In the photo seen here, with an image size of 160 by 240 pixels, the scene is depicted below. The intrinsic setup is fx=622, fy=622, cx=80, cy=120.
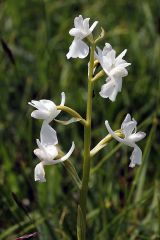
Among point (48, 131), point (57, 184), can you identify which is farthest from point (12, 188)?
point (48, 131)

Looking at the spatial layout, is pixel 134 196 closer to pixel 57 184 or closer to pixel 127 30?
pixel 57 184

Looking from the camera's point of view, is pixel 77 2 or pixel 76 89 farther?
pixel 77 2

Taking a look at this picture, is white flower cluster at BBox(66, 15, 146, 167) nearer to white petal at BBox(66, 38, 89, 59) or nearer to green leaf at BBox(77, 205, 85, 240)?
white petal at BBox(66, 38, 89, 59)

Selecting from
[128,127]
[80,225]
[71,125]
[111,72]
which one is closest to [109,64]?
[111,72]

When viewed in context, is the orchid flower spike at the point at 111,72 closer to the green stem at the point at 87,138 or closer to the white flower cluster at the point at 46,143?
the green stem at the point at 87,138

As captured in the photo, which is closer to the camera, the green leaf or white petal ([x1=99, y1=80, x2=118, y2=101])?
white petal ([x1=99, y1=80, x2=118, y2=101])

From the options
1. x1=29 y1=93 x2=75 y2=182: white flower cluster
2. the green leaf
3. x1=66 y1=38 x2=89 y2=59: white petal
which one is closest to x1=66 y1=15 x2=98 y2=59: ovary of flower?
x1=66 y1=38 x2=89 y2=59: white petal

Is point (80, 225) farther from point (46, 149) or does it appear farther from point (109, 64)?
point (109, 64)
